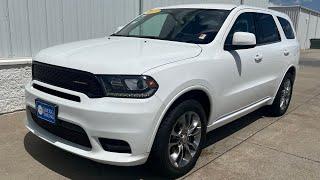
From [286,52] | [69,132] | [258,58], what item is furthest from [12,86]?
[286,52]

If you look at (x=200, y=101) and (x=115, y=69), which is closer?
(x=115, y=69)

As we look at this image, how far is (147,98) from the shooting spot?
3.23 m

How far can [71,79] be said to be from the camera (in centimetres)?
340

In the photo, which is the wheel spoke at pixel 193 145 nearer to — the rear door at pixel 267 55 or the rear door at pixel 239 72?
the rear door at pixel 239 72

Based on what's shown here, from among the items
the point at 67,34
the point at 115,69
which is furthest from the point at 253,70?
the point at 67,34

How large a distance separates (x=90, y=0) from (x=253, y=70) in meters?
3.45

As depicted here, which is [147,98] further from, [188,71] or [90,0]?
[90,0]

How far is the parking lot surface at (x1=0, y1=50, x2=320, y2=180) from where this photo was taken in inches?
153

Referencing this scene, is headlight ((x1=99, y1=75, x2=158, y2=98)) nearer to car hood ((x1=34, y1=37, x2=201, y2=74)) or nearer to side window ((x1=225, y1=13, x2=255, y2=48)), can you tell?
car hood ((x1=34, y1=37, x2=201, y2=74))

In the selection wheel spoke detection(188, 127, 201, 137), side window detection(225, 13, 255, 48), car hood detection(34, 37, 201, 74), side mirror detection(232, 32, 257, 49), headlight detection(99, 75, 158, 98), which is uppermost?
side window detection(225, 13, 255, 48)

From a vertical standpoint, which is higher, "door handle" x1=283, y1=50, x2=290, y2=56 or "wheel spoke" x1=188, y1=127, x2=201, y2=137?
"door handle" x1=283, y1=50, x2=290, y2=56

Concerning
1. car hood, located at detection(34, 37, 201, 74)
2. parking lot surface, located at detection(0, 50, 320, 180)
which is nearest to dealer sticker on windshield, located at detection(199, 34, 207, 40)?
car hood, located at detection(34, 37, 201, 74)

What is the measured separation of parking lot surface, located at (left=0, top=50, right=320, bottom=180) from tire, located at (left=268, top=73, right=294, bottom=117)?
0.64 ft

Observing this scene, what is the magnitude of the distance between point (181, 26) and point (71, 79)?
1711mm
